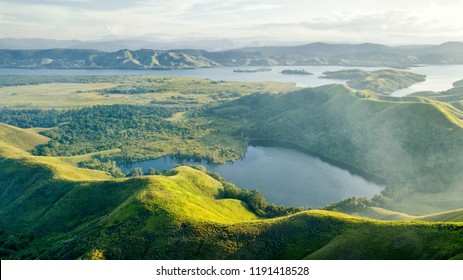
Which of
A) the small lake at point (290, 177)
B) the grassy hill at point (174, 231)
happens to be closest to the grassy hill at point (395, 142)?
the small lake at point (290, 177)

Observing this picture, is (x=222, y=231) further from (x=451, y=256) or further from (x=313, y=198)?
(x=313, y=198)

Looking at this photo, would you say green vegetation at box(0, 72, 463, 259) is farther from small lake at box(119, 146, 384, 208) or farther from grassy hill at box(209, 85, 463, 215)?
small lake at box(119, 146, 384, 208)

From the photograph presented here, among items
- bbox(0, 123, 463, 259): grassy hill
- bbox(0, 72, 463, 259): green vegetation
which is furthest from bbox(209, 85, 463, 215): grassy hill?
bbox(0, 123, 463, 259): grassy hill

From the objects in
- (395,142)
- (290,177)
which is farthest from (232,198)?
(395,142)

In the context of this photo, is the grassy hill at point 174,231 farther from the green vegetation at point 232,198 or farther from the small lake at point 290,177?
the small lake at point 290,177

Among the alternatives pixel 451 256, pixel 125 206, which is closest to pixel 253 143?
pixel 125 206
